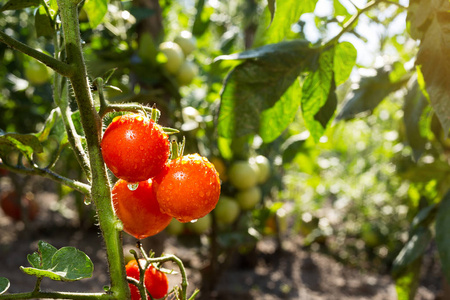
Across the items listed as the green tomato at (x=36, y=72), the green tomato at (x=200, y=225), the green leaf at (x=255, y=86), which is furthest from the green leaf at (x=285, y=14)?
the green tomato at (x=36, y=72)

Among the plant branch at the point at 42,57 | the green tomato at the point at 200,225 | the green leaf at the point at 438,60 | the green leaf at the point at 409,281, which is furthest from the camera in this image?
the green tomato at the point at 200,225

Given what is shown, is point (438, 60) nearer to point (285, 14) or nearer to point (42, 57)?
point (285, 14)

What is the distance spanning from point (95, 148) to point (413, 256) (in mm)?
1076

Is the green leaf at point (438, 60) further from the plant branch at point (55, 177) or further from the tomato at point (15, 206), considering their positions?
the tomato at point (15, 206)

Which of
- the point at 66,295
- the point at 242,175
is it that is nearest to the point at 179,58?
the point at 242,175

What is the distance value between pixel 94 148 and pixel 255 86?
1.44 ft

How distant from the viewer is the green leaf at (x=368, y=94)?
1184mm

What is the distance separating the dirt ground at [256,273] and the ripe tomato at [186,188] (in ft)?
5.02

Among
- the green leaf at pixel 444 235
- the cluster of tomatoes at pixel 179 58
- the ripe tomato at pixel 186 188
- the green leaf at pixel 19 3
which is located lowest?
the green leaf at pixel 444 235

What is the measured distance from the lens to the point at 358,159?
3930 millimetres

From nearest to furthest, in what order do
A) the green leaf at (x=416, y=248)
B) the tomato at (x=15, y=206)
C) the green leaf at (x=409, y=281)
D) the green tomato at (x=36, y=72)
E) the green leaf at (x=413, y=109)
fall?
the green leaf at (x=413, y=109)
the green leaf at (x=416, y=248)
the green leaf at (x=409, y=281)
the green tomato at (x=36, y=72)
the tomato at (x=15, y=206)

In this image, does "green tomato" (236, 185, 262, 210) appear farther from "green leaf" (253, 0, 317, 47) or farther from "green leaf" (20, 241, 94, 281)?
"green leaf" (20, 241, 94, 281)

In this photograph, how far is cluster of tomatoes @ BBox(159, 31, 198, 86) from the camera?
1.62m

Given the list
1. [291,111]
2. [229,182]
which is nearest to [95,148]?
[291,111]
